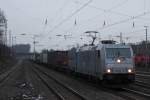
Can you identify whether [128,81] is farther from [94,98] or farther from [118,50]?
[94,98]

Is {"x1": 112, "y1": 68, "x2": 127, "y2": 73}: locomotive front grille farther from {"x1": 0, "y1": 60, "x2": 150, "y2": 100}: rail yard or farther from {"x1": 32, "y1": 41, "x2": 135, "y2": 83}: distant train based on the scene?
{"x1": 0, "y1": 60, "x2": 150, "y2": 100}: rail yard

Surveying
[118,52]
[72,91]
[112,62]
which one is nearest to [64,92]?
[72,91]

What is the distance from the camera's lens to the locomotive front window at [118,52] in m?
24.4

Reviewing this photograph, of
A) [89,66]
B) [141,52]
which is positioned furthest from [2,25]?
[89,66]

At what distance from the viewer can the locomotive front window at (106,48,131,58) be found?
24.4 m

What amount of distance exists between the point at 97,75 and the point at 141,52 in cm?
4749

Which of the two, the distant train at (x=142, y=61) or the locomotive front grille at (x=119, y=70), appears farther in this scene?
the distant train at (x=142, y=61)

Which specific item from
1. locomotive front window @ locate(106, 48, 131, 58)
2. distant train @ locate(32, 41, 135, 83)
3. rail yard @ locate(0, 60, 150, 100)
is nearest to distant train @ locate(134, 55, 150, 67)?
rail yard @ locate(0, 60, 150, 100)

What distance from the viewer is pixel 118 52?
24.6 meters

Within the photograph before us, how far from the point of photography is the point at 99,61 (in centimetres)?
2500

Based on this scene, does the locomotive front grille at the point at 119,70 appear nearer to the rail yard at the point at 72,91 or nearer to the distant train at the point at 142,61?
the rail yard at the point at 72,91

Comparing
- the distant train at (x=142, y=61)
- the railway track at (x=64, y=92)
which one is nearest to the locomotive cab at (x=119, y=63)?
the railway track at (x=64, y=92)

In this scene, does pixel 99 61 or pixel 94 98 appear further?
pixel 99 61

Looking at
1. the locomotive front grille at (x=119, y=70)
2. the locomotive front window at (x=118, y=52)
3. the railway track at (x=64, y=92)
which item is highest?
the locomotive front window at (x=118, y=52)
